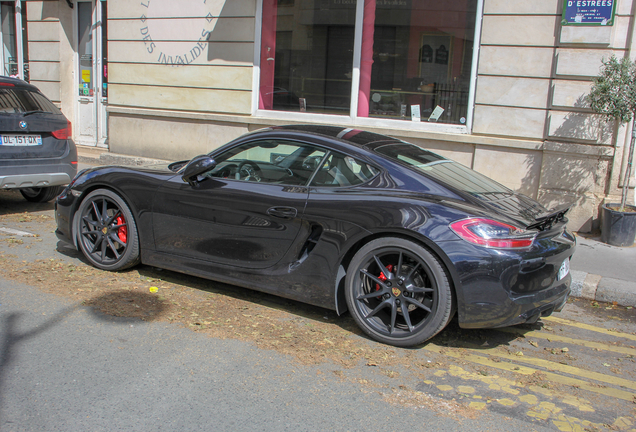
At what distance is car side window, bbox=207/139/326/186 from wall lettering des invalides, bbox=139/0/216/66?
21.4 ft

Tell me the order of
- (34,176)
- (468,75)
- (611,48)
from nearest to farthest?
(34,176)
(611,48)
(468,75)

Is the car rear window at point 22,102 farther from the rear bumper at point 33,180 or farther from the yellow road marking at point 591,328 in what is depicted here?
the yellow road marking at point 591,328

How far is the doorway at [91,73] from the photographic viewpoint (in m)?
12.4

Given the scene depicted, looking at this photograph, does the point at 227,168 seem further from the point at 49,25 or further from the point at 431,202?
the point at 49,25

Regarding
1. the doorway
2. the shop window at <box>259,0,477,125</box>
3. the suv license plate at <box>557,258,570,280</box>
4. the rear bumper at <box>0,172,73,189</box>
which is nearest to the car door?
the suv license plate at <box>557,258,570,280</box>

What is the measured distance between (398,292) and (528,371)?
38.5 inches

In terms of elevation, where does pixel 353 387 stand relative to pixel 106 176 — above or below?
below

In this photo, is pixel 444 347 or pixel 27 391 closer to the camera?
pixel 27 391

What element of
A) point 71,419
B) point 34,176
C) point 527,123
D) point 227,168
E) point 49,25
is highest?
point 49,25

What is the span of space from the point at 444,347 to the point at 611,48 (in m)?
5.47

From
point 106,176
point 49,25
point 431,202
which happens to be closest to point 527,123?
point 431,202

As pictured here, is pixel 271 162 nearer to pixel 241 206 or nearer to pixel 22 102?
pixel 241 206

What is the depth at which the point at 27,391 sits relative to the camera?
9.92 feet

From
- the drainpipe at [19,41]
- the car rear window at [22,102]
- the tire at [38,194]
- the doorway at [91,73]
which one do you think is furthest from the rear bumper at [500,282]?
the drainpipe at [19,41]
